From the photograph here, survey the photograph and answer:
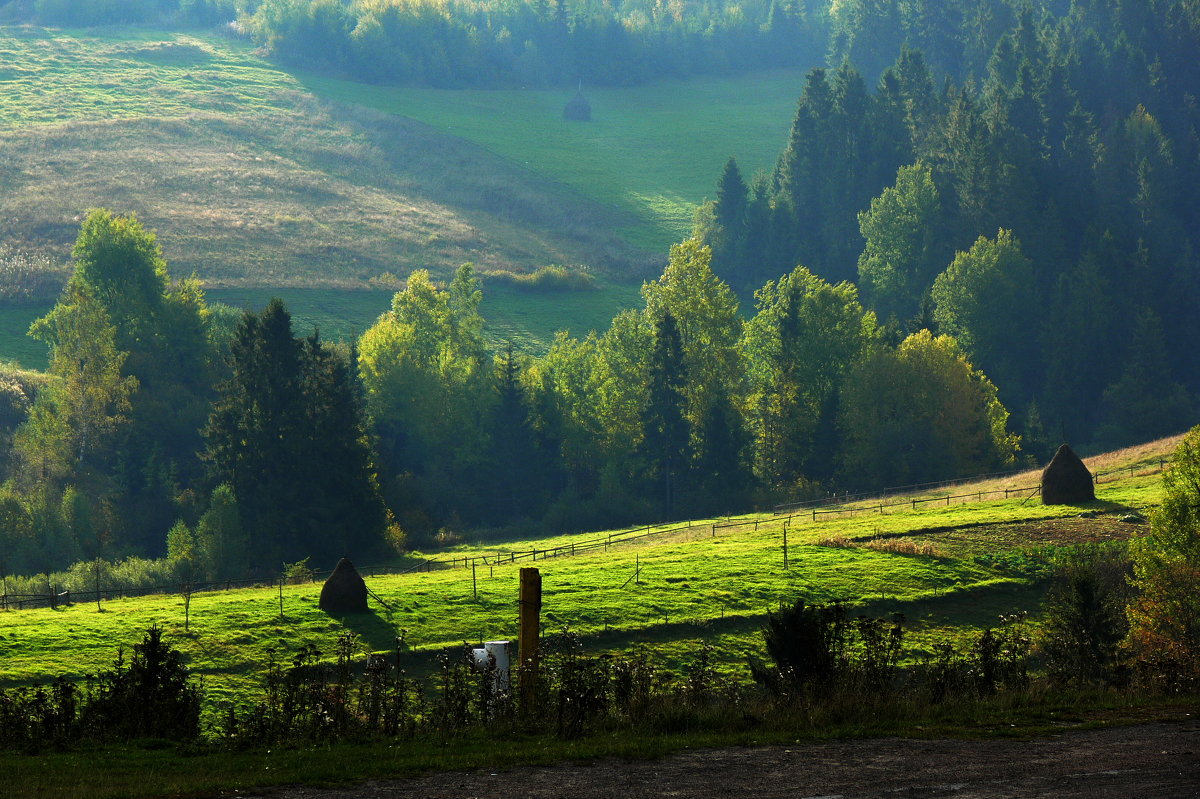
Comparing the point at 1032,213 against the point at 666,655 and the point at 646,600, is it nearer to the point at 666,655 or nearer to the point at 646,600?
the point at 646,600

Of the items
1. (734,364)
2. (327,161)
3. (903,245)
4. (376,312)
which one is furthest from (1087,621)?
(327,161)

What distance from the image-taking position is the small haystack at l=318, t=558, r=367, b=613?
4434cm

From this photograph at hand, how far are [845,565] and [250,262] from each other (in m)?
75.7

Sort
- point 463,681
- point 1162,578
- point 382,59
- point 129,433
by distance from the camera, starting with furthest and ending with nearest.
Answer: point 382,59, point 129,433, point 1162,578, point 463,681

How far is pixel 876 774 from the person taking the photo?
1636 cm

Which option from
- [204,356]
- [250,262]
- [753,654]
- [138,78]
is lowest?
[753,654]

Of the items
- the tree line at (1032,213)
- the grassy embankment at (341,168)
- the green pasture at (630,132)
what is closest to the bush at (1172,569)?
the tree line at (1032,213)

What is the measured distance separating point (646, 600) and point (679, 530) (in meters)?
22.2

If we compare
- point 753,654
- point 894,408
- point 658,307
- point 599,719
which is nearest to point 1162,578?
point 753,654

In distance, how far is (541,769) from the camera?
17125 millimetres

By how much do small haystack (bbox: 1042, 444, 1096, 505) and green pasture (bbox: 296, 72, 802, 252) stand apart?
8160cm

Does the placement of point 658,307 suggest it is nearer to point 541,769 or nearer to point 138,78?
point 541,769

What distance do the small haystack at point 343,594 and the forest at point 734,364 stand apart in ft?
69.9

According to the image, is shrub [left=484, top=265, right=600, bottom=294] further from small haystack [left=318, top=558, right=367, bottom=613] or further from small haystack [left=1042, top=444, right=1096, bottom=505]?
small haystack [left=318, top=558, right=367, bottom=613]
